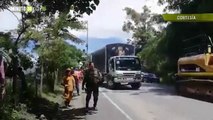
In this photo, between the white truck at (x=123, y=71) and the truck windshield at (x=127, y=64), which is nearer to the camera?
the white truck at (x=123, y=71)

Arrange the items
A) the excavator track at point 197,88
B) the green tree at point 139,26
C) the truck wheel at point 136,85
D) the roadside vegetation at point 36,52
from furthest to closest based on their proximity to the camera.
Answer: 1. the green tree at point 139,26
2. the truck wheel at point 136,85
3. the excavator track at point 197,88
4. the roadside vegetation at point 36,52

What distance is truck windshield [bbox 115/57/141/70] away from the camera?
37.2 meters

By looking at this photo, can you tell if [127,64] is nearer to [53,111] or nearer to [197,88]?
[197,88]

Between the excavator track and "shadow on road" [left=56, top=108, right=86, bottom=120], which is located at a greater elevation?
the excavator track

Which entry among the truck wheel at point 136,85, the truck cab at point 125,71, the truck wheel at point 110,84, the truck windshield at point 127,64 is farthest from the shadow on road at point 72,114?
the truck wheel at point 136,85

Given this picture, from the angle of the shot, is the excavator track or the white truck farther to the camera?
the white truck

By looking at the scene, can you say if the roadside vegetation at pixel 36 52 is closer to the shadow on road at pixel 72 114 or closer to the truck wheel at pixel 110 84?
the shadow on road at pixel 72 114

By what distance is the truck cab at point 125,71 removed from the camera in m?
36.7

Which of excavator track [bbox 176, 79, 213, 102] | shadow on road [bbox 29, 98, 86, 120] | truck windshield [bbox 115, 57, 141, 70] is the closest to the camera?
shadow on road [bbox 29, 98, 86, 120]

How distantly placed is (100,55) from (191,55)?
17.6m

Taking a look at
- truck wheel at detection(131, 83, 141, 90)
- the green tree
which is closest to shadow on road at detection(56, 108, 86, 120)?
truck wheel at detection(131, 83, 141, 90)

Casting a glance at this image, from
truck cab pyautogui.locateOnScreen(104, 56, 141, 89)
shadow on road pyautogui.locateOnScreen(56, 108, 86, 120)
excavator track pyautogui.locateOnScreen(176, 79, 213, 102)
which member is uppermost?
truck cab pyautogui.locateOnScreen(104, 56, 141, 89)

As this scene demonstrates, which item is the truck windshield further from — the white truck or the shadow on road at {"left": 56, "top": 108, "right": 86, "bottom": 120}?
the shadow on road at {"left": 56, "top": 108, "right": 86, "bottom": 120}

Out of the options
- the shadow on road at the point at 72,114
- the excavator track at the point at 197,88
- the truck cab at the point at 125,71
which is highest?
the truck cab at the point at 125,71
